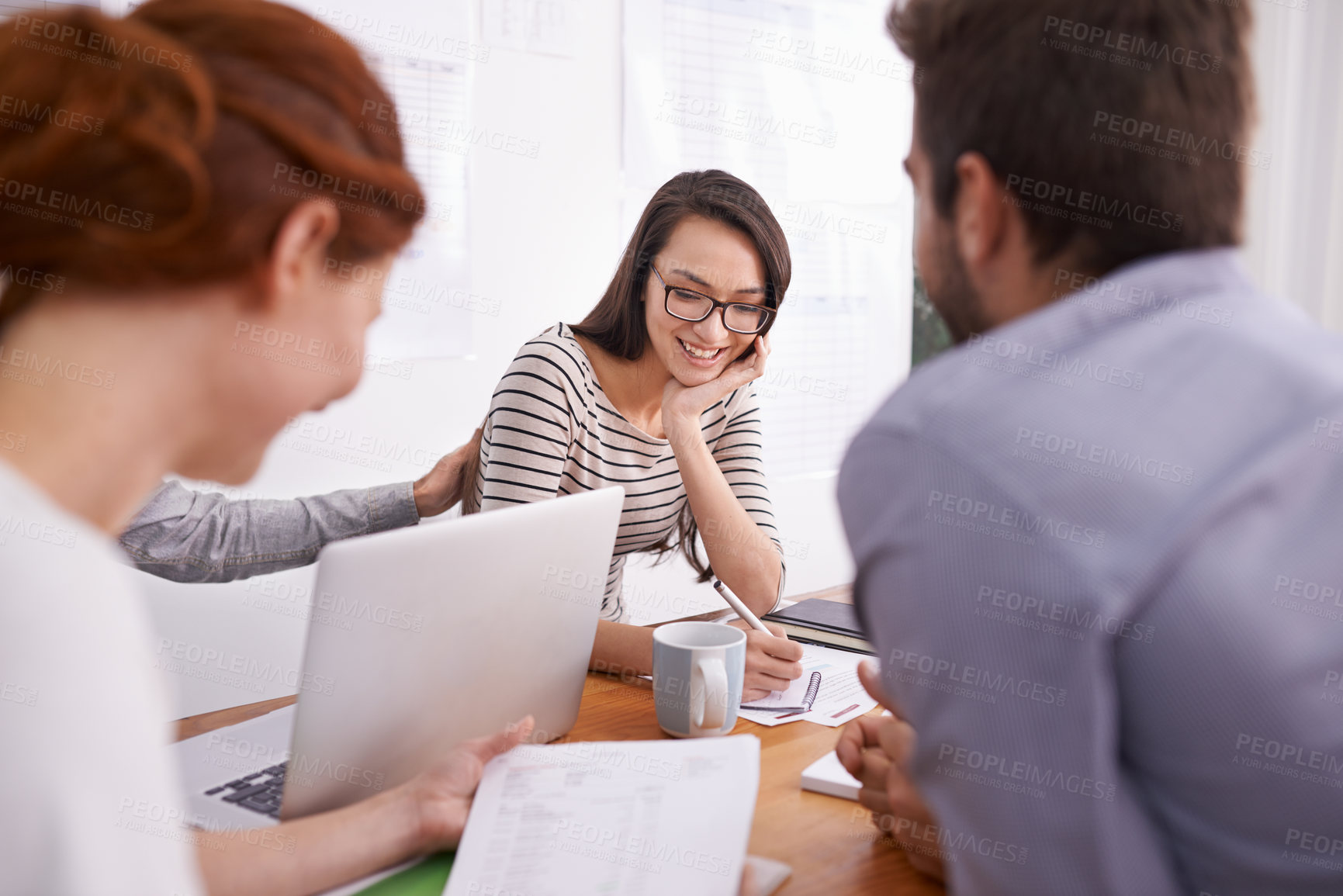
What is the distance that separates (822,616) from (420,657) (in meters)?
0.89

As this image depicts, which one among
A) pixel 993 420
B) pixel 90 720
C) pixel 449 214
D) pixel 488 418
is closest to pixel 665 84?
pixel 449 214

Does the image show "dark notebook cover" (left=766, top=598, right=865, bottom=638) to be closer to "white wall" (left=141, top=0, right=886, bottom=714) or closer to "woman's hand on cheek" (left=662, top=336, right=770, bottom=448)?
"woman's hand on cheek" (left=662, top=336, right=770, bottom=448)

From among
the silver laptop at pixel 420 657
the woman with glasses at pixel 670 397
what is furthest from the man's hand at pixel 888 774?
the woman with glasses at pixel 670 397

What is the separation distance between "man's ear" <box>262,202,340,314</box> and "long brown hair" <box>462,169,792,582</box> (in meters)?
1.20

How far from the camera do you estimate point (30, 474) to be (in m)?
0.57

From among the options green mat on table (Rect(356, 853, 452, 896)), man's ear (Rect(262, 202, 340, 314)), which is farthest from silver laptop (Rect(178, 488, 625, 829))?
man's ear (Rect(262, 202, 340, 314))

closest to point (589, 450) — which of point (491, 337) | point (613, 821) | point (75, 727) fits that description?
point (491, 337)

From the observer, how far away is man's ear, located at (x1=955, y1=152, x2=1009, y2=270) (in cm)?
78

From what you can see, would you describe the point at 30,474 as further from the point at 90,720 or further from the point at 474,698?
the point at 474,698

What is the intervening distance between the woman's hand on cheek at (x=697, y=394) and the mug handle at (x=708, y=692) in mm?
782

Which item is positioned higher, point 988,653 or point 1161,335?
point 1161,335

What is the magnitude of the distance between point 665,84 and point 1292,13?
197 cm

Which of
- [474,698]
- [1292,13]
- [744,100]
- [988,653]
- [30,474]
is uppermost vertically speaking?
[1292,13]

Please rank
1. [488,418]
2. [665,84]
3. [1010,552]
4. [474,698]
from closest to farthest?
[1010,552]
[474,698]
[488,418]
[665,84]
